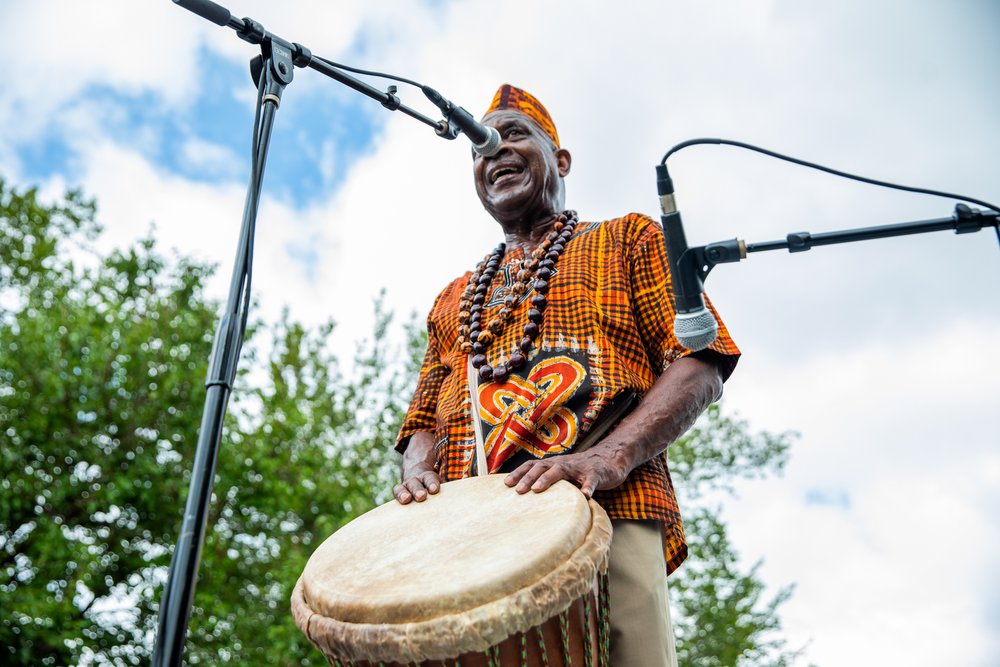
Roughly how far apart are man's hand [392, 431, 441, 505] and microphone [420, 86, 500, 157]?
91cm

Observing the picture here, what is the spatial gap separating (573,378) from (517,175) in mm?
895

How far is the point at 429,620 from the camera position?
1.57 meters

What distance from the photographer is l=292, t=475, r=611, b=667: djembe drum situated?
1.56m

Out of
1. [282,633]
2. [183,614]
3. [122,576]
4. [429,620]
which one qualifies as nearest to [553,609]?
[429,620]

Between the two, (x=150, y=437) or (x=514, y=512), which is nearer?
(x=514, y=512)

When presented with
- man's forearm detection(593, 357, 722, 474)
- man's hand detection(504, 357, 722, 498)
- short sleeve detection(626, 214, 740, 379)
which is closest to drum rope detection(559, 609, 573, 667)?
man's hand detection(504, 357, 722, 498)

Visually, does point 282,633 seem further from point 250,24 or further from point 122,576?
point 250,24

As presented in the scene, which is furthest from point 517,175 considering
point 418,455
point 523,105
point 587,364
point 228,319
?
point 228,319

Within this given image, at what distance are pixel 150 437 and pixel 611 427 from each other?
28.1ft

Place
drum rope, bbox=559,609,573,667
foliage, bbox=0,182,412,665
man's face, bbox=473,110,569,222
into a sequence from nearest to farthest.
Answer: drum rope, bbox=559,609,573,667 < man's face, bbox=473,110,569,222 < foliage, bbox=0,182,412,665

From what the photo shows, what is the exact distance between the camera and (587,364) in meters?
2.21

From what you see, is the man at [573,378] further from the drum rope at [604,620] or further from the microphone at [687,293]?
the microphone at [687,293]

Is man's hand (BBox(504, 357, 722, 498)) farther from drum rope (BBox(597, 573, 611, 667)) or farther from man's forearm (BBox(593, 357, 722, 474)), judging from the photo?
drum rope (BBox(597, 573, 611, 667))

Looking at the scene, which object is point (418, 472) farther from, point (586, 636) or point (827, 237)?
→ point (827, 237)
